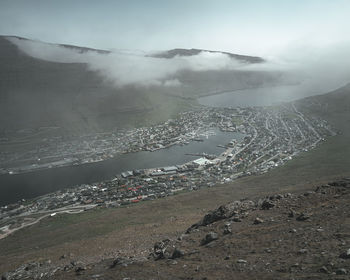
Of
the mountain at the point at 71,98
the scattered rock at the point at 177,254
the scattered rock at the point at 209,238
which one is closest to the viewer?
the scattered rock at the point at 177,254

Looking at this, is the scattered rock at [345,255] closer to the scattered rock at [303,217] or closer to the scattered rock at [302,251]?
the scattered rock at [302,251]

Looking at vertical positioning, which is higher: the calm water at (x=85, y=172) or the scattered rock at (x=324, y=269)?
the scattered rock at (x=324, y=269)

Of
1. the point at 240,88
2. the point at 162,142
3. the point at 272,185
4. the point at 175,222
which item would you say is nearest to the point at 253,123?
the point at 162,142

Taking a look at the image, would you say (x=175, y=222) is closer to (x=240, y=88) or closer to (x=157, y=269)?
(x=157, y=269)

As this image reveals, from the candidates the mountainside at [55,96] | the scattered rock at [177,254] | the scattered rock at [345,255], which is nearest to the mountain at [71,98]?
the mountainside at [55,96]

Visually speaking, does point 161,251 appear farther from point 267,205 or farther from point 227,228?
point 267,205

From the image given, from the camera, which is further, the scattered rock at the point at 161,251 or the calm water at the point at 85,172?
the calm water at the point at 85,172
